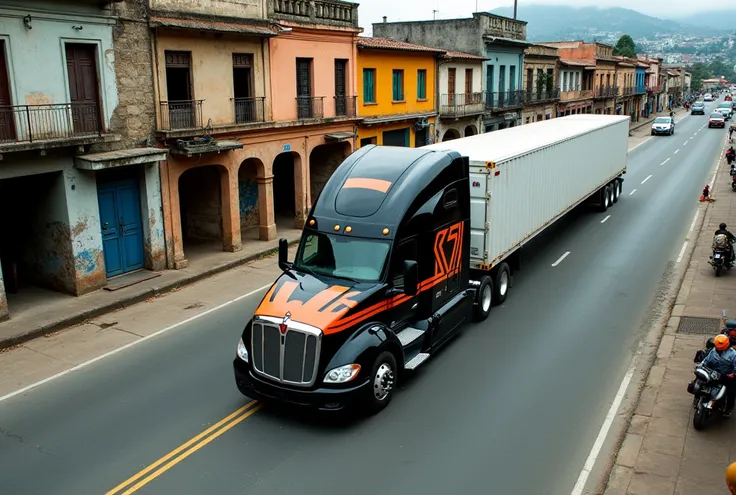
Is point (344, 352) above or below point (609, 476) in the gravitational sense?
above

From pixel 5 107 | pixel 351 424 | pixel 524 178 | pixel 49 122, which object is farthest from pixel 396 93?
pixel 351 424

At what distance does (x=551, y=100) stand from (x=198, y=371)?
4154cm

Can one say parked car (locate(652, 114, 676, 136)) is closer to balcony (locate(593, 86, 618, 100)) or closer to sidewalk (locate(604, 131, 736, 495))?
balcony (locate(593, 86, 618, 100))

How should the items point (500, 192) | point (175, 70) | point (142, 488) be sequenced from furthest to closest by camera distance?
point (175, 70)
point (500, 192)
point (142, 488)

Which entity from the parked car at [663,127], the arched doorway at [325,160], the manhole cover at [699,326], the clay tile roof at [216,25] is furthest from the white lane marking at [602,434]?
the parked car at [663,127]

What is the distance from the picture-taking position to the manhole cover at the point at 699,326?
511 inches

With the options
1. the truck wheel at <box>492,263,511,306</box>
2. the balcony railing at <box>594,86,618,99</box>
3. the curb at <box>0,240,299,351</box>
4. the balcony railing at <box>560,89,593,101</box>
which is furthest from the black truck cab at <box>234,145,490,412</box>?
the balcony railing at <box>594,86,618,99</box>

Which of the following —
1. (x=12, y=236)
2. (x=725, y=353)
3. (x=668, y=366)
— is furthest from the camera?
(x=12, y=236)

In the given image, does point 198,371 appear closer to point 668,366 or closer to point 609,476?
point 609,476

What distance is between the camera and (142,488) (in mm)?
8180

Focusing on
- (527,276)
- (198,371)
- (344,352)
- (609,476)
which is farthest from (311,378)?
(527,276)

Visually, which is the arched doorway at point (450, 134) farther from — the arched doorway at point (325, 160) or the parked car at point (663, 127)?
the parked car at point (663, 127)

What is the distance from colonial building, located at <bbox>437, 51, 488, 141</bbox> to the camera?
3269 centimetres

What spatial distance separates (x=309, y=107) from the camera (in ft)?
75.8
